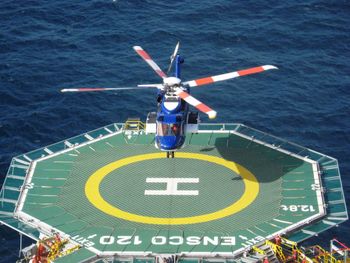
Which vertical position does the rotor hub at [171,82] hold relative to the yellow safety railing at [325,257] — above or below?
above

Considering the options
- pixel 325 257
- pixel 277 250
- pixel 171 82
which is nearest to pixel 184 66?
pixel 171 82

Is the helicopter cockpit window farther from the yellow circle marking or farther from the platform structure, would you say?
the yellow circle marking

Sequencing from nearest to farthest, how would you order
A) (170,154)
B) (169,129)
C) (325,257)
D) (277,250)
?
(277,250) → (325,257) → (169,129) → (170,154)

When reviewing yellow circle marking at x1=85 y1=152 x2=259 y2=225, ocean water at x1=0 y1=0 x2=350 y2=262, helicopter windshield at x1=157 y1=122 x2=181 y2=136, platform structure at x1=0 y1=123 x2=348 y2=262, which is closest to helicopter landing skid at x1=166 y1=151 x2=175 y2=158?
helicopter windshield at x1=157 y1=122 x2=181 y2=136

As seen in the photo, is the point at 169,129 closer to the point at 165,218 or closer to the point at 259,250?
the point at 165,218

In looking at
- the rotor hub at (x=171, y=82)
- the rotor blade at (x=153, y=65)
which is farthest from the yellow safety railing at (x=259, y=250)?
the rotor blade at (x=153, y=65)

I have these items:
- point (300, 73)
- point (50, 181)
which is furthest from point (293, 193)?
point (300, 73)

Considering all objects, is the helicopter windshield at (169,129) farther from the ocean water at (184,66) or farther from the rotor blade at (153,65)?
the ocean water at (184,66)
